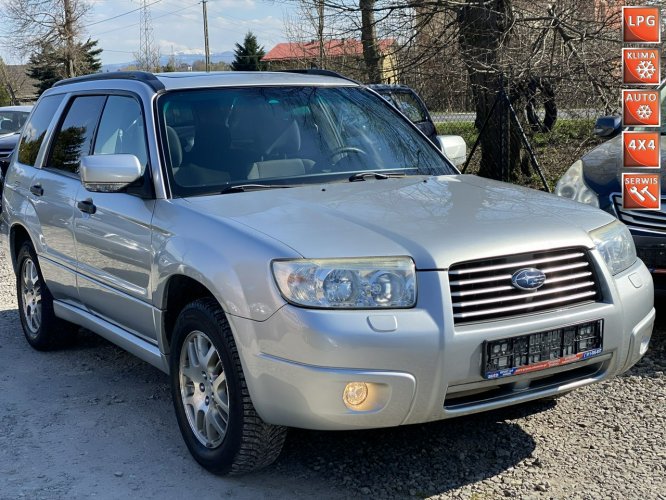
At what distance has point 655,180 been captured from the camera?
555 cm

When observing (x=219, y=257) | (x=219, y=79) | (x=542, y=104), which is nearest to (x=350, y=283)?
(x=219, y=257)

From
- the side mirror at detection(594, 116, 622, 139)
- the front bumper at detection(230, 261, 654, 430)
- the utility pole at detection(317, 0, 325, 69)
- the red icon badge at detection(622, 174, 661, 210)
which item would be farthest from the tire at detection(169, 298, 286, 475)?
the utility pole at detection(317, 0, 325, 69)

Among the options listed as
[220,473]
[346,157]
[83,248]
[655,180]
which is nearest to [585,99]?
[655,180]

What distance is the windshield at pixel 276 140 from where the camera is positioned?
14.0 feet

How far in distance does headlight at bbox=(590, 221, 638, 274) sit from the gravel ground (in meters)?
0.89

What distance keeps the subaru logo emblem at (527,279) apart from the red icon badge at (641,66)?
281 inches

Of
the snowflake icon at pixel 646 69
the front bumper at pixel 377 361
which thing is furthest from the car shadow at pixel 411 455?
the snowflake icon at pixel 646 69

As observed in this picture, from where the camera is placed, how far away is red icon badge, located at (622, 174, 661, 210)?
18.0 ft

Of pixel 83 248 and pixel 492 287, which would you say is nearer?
pixel 492 287

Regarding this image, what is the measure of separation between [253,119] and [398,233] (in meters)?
1.48

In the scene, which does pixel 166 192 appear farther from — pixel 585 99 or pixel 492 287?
pixel 585 99

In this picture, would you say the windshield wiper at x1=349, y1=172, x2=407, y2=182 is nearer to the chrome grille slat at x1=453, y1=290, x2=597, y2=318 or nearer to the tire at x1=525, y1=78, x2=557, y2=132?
the chrome grille slat at x1=453, y1=290, x2=597, y2=318

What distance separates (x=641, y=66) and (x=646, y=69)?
0.08 m

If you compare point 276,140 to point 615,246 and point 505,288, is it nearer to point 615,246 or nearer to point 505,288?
point 505,288
